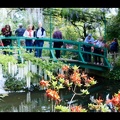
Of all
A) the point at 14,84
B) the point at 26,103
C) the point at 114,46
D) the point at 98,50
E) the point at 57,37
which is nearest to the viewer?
the point at 26,103

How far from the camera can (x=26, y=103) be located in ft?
34.5

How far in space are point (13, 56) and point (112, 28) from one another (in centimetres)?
416

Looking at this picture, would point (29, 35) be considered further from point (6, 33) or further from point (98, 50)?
point (98, 50)

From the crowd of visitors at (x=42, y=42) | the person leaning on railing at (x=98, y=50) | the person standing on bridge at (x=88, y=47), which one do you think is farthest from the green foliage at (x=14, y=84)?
the person leaning on railing at (x=98, y=50)

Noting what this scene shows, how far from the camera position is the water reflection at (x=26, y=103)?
9.84m

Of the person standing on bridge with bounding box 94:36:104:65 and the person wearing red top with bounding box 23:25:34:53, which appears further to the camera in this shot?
the person standing on bridge with bounding box 94:36:104:65

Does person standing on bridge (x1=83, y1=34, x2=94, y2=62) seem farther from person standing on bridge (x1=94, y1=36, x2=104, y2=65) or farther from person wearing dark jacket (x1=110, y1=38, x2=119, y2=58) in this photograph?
person wearing dark jacket (x1=110, y1=38, x2=119, y2=58)

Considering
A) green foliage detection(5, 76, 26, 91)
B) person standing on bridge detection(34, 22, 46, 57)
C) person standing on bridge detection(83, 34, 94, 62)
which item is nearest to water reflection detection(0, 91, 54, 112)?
green foliage detection(5, 76, 26, 91)

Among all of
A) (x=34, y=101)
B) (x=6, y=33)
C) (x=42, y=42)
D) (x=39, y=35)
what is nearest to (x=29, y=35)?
(x=39, y=35)

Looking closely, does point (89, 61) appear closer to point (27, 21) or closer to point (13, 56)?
point (13, 56)

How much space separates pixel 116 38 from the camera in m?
14.1

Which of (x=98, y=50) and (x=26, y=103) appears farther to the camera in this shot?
(x=98, y=50)

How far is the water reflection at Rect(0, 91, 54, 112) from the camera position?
9.84 m

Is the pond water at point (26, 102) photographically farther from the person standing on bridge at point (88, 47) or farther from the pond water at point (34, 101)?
the person standing on bridge at point (88, 47)
